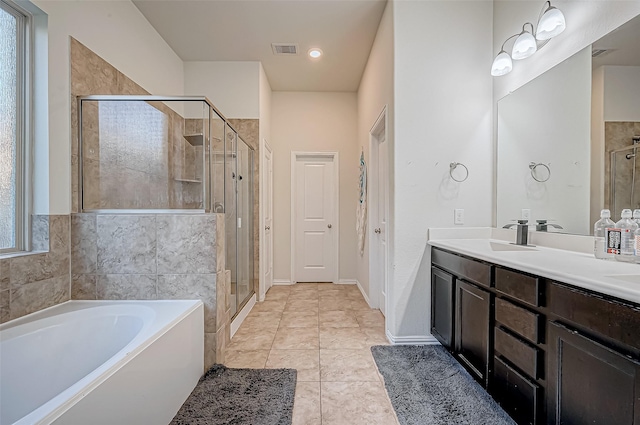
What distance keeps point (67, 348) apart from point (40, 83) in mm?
1520

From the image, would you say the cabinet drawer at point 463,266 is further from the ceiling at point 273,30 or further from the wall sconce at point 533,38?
the ceiling at point 273,30

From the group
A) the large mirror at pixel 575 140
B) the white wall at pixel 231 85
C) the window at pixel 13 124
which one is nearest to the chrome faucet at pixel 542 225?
the large mirror at pixel 575 140

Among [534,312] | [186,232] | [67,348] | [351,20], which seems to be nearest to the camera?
[534,312]

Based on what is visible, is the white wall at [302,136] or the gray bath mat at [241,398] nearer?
the gray bath mat at [241,398]

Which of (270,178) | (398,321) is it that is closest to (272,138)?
(270,178)

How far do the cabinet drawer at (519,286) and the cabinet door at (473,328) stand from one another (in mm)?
154

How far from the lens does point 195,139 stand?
95.2 inches

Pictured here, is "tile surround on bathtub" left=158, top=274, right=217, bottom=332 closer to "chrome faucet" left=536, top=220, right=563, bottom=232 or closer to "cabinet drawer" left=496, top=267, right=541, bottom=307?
"cabinet drawer" left=496, top=267, right=541, bottom=307

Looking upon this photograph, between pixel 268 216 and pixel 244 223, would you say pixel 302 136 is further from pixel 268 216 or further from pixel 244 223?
pixel 244 223

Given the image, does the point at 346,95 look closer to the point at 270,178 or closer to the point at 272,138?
the point at 272,138


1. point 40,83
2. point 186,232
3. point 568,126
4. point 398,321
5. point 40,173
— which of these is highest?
point 40,83

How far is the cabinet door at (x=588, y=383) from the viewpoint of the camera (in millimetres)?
934

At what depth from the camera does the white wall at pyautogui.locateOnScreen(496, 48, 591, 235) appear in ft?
5.86

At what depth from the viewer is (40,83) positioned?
1.85 metres
